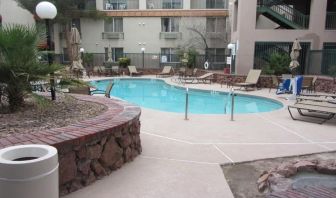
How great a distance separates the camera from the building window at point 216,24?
27422 millimetres

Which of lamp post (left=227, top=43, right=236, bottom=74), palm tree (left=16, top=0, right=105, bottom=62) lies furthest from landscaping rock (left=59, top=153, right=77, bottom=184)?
palm tree (left=16, top=0, right=105, bottom=62)

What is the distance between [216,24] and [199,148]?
78.7ft

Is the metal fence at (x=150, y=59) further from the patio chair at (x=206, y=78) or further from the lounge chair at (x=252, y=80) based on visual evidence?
the lounge chair at (x=252, y=80)

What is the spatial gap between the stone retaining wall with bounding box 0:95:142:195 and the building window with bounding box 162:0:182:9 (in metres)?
25.3

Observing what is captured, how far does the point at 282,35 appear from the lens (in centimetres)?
1819

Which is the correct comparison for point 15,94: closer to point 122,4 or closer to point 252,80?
point 252,80

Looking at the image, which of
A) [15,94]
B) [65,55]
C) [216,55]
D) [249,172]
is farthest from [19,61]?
[65,55]

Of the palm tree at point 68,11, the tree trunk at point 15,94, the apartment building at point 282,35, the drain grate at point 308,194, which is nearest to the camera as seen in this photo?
the drain grate at point 308,194

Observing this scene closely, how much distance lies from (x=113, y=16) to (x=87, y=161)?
26321mm

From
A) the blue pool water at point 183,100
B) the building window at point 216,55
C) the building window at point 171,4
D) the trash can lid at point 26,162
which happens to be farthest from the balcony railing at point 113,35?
the trash can lid at point 26,162

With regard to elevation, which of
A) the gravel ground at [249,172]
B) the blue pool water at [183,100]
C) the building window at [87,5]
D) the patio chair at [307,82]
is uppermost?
the building window at [87,5]

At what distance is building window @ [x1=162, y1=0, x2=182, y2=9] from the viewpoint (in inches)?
1112

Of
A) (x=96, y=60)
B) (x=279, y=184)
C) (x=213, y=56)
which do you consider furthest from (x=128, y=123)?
(x=96, y=60)

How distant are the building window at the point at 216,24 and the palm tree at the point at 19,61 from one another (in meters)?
24.5
